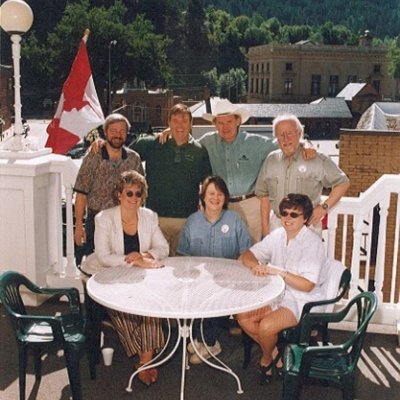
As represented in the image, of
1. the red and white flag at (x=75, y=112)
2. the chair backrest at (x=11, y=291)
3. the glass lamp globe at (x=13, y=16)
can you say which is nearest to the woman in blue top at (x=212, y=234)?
the chair backrest at (x=11, y=291)

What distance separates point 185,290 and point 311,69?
75.9 metres

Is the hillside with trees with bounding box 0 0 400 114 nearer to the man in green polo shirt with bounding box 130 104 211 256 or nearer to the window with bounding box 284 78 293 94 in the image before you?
the window with bounding box 284 78 293 94

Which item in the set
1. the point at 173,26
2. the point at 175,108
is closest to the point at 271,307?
the point at 175,108

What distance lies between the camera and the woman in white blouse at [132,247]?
10.2 feet

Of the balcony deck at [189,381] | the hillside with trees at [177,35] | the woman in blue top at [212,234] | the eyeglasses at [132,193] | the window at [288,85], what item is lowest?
the balcony deck at [189,381]

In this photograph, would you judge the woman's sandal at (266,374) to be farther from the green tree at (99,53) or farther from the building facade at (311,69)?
the building facade at (311,69)

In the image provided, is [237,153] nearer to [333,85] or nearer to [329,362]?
[329,362]

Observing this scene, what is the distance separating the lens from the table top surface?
2.59m

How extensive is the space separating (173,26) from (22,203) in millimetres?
77517

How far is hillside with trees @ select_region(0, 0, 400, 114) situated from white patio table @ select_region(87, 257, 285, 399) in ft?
161

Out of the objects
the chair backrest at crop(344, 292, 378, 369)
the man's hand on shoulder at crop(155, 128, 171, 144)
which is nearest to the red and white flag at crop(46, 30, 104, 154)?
the man's hand on shoulder at crop(155, 128, 171, 144)

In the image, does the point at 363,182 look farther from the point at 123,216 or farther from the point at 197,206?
the point at 123,216

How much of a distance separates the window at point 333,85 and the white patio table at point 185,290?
75.6 metres

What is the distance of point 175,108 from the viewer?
3512 millimetres
